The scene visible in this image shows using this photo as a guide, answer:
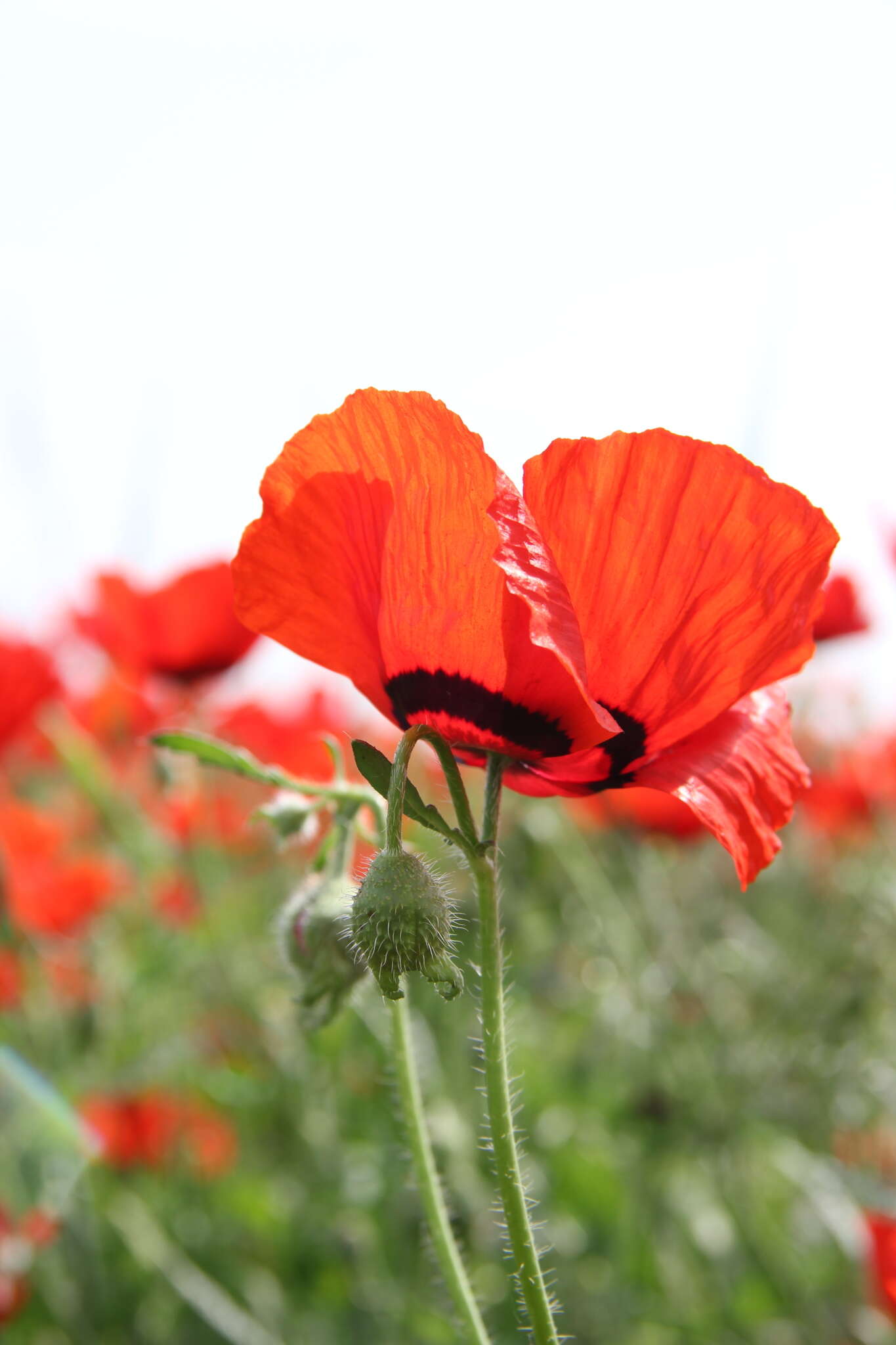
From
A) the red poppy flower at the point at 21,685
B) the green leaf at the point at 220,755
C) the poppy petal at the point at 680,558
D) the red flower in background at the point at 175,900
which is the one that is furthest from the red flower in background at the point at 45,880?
the poppy petal at the point at 680,558

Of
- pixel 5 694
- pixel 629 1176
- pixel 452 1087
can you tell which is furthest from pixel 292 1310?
pixel 5 694

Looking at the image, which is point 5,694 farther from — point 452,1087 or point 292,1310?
point 292,1310

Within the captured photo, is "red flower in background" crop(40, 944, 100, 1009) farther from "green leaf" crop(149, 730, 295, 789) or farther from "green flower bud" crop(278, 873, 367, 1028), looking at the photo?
"green leaf" crop(149, 730, 295, 789)

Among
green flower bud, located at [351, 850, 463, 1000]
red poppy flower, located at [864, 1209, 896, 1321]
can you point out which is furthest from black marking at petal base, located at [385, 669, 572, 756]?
red poppy flower, located at [864, 1209, 896, 1321]

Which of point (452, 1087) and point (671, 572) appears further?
point (452, 1087)

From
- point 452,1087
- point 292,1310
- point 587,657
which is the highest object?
point 587,657

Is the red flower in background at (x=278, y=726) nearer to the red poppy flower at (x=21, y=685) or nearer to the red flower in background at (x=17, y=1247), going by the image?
the red poppy flower at (x=21, y=685)

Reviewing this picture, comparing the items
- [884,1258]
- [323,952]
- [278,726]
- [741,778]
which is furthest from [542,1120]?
[741,778]
